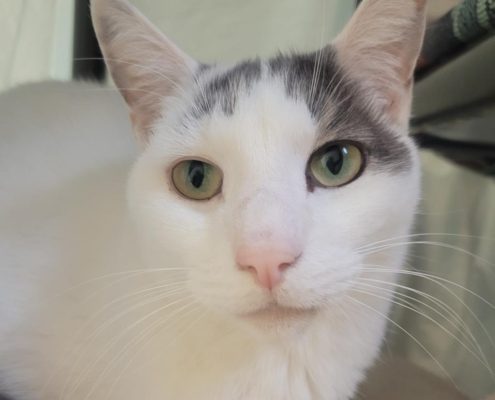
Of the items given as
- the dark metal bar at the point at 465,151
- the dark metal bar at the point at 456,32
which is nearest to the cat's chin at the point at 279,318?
the dark metal bar at the point at 456,32

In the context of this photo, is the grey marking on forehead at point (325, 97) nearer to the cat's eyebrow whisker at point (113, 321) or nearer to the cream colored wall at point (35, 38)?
the cat's eyebrow whisker at point (113, 321)

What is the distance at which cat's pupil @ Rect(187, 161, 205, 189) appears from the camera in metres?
0.89

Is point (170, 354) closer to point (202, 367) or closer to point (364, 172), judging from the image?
point (202, 367)

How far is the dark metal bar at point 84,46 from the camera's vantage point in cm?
201

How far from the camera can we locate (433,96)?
1413 mm

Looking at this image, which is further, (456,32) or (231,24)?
(231,24)

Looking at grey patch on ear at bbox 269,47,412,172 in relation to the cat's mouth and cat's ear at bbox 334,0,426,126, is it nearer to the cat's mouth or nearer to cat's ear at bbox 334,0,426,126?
cat's ear at bbox 334,0,426,126

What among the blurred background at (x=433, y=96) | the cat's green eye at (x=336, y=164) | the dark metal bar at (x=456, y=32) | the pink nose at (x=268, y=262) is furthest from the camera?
the blurred background at (x=433, y=96)

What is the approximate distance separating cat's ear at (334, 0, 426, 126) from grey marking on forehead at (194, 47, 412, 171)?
0.09 feet

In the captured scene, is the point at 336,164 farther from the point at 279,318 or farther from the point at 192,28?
the point at 192,28

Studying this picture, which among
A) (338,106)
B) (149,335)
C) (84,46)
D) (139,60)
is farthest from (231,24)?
(149,335)

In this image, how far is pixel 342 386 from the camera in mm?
A: 1036

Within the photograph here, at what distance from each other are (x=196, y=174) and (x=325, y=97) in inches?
9.3

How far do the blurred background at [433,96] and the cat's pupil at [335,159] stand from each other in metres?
0.20
